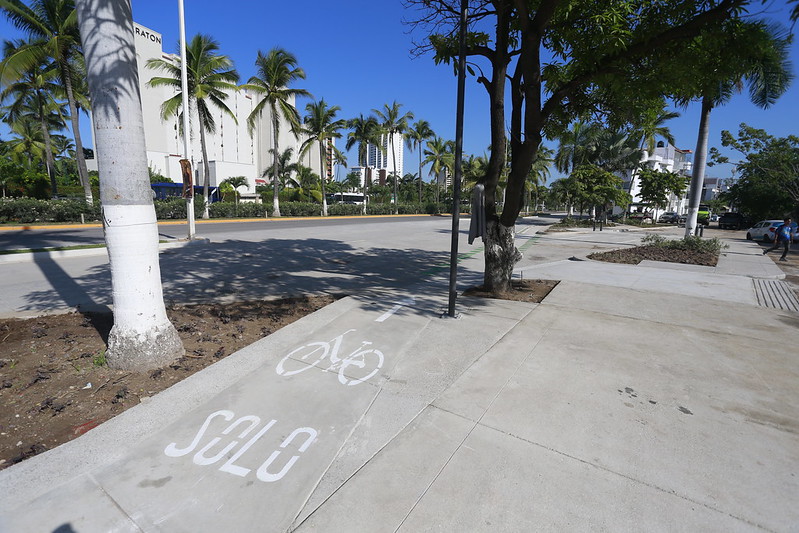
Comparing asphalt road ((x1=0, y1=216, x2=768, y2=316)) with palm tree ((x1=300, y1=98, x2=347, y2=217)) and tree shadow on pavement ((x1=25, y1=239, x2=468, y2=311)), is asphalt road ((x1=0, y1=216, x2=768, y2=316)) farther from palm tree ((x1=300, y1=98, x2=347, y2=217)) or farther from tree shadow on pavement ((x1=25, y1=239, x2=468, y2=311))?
palm tree ((x1=300, y1=98, x2=347, y2=217))

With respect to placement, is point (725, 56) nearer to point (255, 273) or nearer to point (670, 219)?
point (255, 273)

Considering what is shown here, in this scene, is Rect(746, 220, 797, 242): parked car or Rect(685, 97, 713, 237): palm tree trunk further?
Rect(746, 220, 797, 242): parked car

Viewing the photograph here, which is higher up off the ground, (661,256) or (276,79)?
(276,79)

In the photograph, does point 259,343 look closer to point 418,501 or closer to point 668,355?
point 418,501

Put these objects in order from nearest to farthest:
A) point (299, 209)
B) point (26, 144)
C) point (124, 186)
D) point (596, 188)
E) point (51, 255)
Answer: point (124, 186)
point (51, 255)
point (596, 188)
point (299, 209)
point (26, 144)

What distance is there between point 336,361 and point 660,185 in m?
41.5

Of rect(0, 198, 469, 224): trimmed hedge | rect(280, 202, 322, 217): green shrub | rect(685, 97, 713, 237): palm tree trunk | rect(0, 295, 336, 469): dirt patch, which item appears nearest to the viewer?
rect(0, 295, 336, 469): dirt patch

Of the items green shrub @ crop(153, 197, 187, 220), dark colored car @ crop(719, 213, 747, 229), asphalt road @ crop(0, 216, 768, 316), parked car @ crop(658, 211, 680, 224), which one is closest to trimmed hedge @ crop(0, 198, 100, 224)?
green shrub @ crop(153, 197, 187, 220)

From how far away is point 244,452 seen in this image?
9.66ft

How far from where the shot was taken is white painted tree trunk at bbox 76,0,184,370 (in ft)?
12.3

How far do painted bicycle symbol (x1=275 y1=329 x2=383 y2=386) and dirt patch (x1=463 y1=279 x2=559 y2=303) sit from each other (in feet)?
11.6

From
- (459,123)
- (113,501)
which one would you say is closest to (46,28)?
(459,123)

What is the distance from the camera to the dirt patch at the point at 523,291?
7647mm

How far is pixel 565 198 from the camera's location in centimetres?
3494
